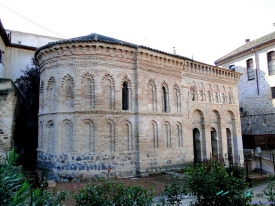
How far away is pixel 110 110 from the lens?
1291 centimetres

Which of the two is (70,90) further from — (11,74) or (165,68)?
(11,74)

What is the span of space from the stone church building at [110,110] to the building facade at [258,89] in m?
12.6

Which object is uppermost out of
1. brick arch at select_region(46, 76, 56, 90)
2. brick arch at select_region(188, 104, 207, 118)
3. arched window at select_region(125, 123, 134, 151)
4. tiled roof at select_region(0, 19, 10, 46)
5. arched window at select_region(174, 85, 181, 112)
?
tiled roof at select_region(0, 19, 10, 46)

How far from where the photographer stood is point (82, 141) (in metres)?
12.3

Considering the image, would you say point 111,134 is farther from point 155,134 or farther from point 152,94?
point 152,94

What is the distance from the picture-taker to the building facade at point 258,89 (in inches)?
915

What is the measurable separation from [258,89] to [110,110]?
19731 mm

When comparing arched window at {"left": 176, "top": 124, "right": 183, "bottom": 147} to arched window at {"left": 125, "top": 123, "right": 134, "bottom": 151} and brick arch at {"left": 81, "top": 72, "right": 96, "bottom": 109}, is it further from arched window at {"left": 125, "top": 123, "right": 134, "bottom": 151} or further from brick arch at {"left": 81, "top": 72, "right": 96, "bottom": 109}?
brick arch at {"left": 81, "top": 72, "right": 96, "bottom": 109}

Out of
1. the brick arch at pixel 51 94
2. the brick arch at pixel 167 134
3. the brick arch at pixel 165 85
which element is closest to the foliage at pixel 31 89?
the brick arch at pixel 51 94

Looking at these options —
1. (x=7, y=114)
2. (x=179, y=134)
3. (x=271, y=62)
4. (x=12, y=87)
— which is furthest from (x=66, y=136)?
(x=271, y=62)

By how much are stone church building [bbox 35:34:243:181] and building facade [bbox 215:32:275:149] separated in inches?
495

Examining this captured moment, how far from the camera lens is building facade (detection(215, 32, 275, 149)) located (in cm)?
2325

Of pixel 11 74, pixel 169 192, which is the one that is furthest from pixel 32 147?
pixel 169 192

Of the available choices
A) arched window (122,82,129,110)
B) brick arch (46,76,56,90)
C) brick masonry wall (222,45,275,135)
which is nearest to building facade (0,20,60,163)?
brick arch (46,76,56,90)
